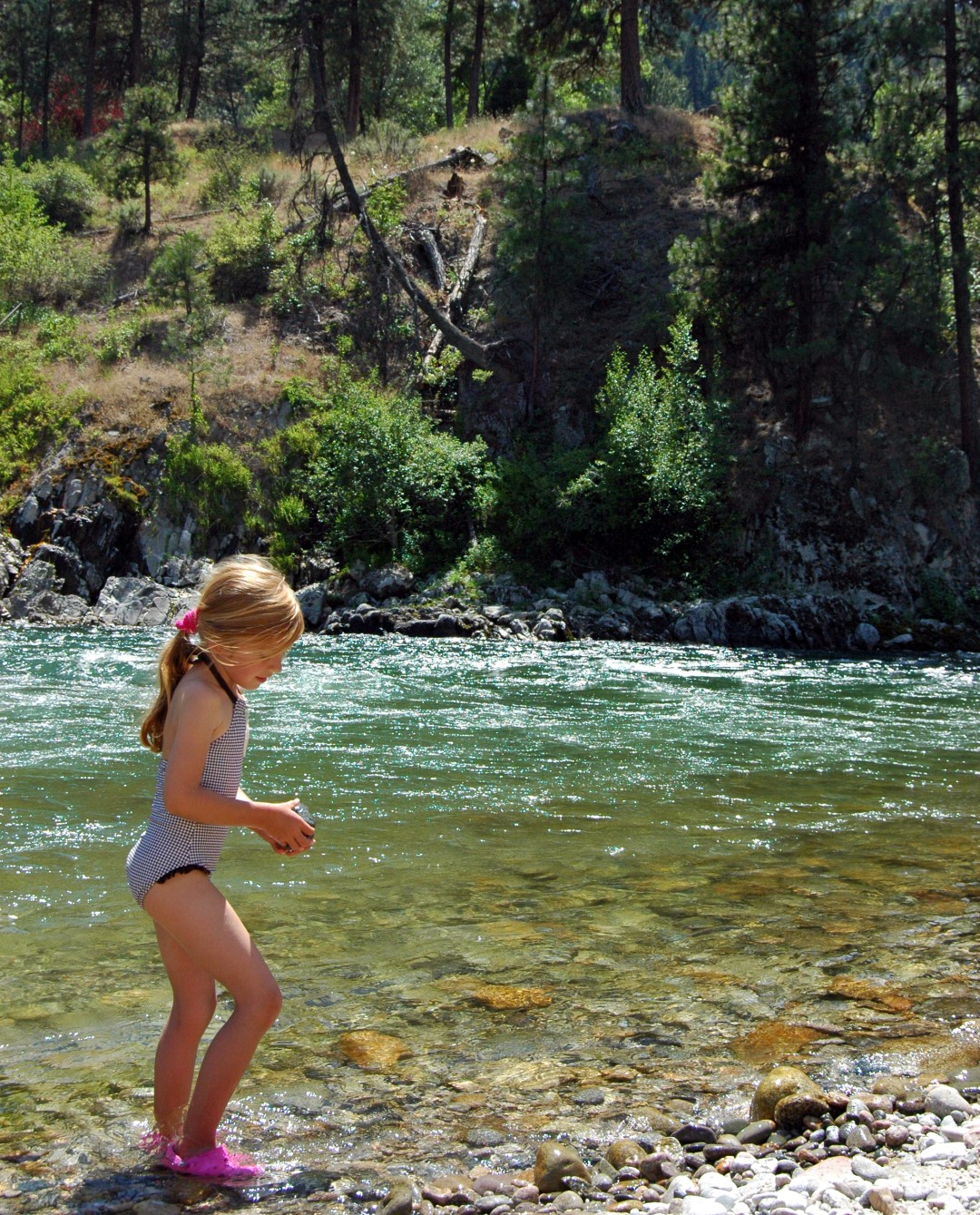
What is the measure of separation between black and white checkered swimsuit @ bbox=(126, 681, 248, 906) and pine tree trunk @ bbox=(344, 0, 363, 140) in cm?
3476

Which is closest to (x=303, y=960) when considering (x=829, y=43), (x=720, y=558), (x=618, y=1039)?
(x=618, y=1039)

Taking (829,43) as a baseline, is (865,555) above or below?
below

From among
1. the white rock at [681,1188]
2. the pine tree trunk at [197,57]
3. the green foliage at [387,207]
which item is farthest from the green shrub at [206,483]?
the pine tree trunk at [197,57]

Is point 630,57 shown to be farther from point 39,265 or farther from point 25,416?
point 25,416

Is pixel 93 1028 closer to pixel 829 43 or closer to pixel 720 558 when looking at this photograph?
pixel 720 558

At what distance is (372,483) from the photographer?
22.5 m

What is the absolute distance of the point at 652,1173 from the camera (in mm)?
3115

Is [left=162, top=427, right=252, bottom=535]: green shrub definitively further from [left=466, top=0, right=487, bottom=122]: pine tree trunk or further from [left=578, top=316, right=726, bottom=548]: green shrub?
[left=466, top=0, right=487, bottom=122]: pine tree trunk

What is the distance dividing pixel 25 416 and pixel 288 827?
2467 cm

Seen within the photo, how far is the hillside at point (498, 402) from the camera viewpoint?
2144 centimetres

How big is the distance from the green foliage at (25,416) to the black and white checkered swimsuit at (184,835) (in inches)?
903

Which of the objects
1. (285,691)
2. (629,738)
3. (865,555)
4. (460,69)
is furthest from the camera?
(460,69)

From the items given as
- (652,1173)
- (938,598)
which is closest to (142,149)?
(938,598)

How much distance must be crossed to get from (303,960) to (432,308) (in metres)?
24.1
